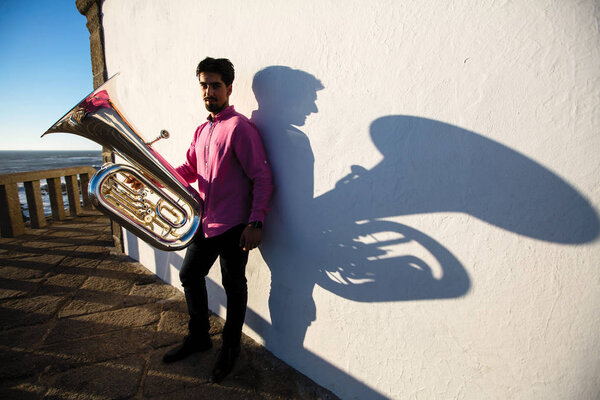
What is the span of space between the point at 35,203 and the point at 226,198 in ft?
17.2

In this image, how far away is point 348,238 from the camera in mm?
1422

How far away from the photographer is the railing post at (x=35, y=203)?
15.6 feet

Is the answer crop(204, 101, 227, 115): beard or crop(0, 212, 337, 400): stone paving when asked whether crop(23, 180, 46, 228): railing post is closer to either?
crop(0, 212, 337, 400): stone paving

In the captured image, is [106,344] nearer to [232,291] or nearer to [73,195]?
[232,291]

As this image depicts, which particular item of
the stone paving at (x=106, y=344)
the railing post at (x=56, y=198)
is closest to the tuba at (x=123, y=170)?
the stone paving at (x=106, y=344)

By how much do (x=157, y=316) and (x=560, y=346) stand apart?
256 centimetres

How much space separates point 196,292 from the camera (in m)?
1.85

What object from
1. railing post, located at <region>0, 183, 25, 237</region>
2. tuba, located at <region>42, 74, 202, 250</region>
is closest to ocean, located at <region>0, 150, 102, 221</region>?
tuba, located at <region>42, 74, 202, 250</region>

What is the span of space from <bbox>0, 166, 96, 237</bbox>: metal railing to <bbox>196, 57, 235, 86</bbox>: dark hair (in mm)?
3434

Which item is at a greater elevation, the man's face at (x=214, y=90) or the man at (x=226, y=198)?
the man's face at (x=214, y=90)

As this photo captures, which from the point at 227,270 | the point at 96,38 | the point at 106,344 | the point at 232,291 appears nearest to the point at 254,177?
the point at 227,270

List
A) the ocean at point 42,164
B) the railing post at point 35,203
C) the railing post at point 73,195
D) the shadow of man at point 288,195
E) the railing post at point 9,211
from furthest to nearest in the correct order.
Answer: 1. the ocean at point 42,164
2. the railing post at point 73,195
3. the railing post at point 35,203
4. the railing post at point 9,211
5. the shadow of man at point 288,195

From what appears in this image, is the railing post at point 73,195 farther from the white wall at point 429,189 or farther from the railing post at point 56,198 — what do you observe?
the white wall at point 429,189

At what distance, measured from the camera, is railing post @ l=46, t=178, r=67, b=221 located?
17.2 ft
